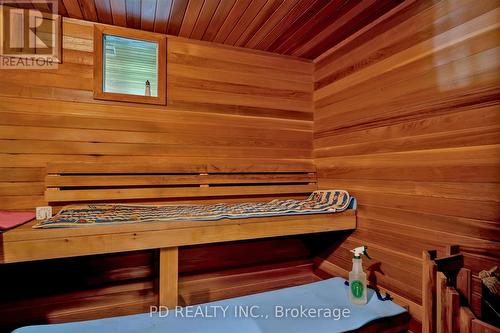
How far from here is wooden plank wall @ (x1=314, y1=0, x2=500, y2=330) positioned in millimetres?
1387

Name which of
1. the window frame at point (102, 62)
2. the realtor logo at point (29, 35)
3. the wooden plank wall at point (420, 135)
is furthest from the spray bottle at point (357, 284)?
the realtor logo at point (29, 35)

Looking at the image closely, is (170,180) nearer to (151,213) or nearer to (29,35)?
(151,213)

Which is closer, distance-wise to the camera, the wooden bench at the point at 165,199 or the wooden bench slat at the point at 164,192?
the wooden bench at the point at 165,199

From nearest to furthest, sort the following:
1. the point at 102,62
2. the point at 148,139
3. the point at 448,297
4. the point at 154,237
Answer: the point at 448,297
the point at 154,237
the point at 102,62
the point at 148,139

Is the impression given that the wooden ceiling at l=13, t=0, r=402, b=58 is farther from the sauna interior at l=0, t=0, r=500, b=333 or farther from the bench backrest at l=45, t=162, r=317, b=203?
the bench backrest at l=45, t=162, r=317, b=203

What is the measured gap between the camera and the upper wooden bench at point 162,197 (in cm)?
141


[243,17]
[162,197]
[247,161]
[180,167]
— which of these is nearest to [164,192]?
[162,197]

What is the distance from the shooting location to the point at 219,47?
2.46 metres

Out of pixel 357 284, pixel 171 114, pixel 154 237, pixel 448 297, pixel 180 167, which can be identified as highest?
pixel 171 114

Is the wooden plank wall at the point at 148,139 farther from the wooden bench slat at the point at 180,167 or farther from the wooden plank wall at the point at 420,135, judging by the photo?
the wooden plank wall at the point at 420,135

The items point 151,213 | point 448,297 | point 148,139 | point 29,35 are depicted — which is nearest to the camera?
point 448,297

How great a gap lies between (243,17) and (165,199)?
1530 millimetres

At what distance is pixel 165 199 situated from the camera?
2270mm

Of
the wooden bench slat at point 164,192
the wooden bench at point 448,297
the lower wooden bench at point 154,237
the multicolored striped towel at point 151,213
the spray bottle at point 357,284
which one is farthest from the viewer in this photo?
the wooden bench slat at point 164,192
